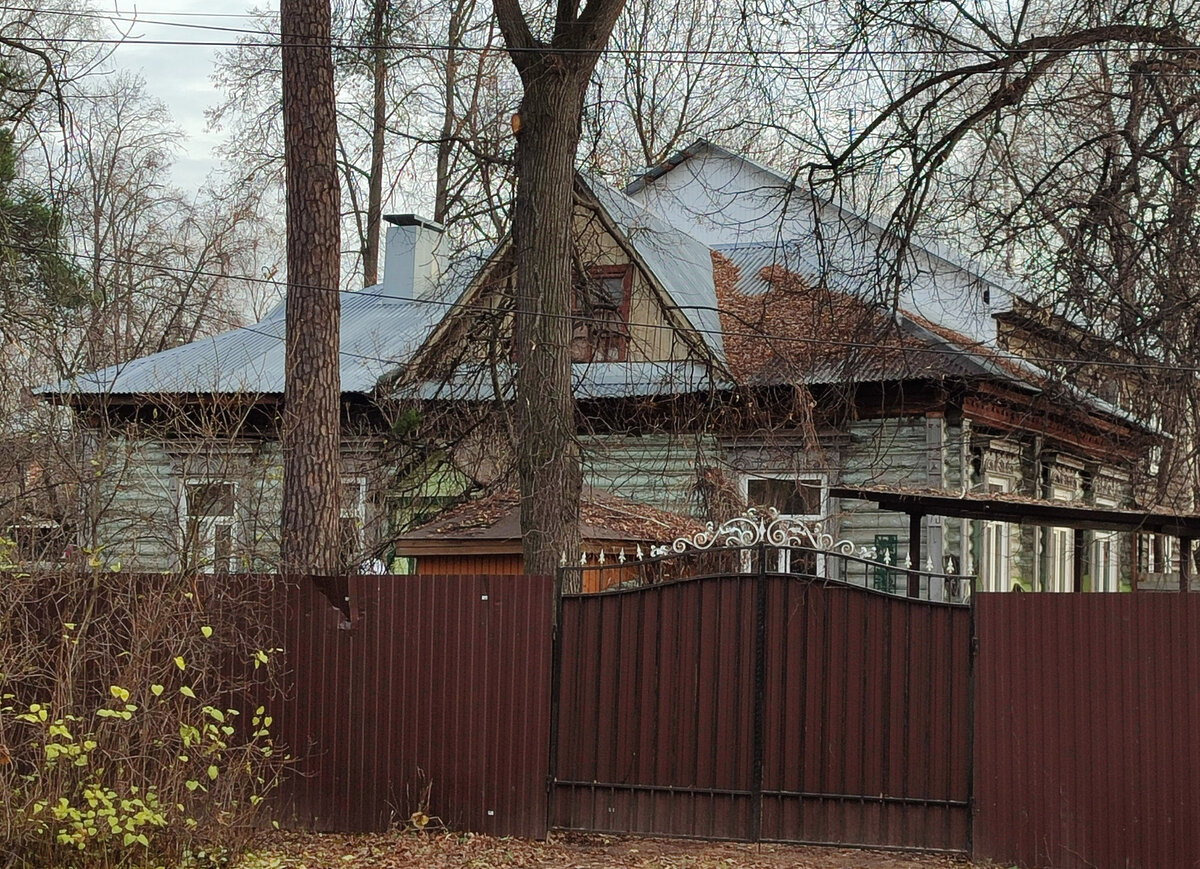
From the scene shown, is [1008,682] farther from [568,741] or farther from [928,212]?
[928,212]

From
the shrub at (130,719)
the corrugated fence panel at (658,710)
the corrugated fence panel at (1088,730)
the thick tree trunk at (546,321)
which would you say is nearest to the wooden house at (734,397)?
the thick tree trunk at (546,321)

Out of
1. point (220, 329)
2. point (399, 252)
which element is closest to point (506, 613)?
point (399, 252)

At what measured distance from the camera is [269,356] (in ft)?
70.7

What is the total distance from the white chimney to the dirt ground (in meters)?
14.0

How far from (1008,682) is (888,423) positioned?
8269 mm

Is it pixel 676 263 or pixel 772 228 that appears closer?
pixel 772 228

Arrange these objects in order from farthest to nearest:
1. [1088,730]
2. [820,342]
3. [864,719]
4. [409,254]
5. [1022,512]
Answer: [409,254] < [820,342] < [1022,512] < [864,719] < [1088,730]

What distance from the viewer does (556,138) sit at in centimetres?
1270

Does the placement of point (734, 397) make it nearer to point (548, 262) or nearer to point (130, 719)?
point (548, 262)

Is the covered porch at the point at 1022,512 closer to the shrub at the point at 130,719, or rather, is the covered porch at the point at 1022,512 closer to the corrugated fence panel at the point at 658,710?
the corrugated fence panel at the point at 658,710

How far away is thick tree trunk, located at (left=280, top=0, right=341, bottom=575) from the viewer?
12062 millimetres

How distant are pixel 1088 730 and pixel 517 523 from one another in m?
6.87

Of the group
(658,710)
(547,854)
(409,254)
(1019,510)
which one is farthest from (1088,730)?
(409,254)

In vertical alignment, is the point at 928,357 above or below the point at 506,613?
above
